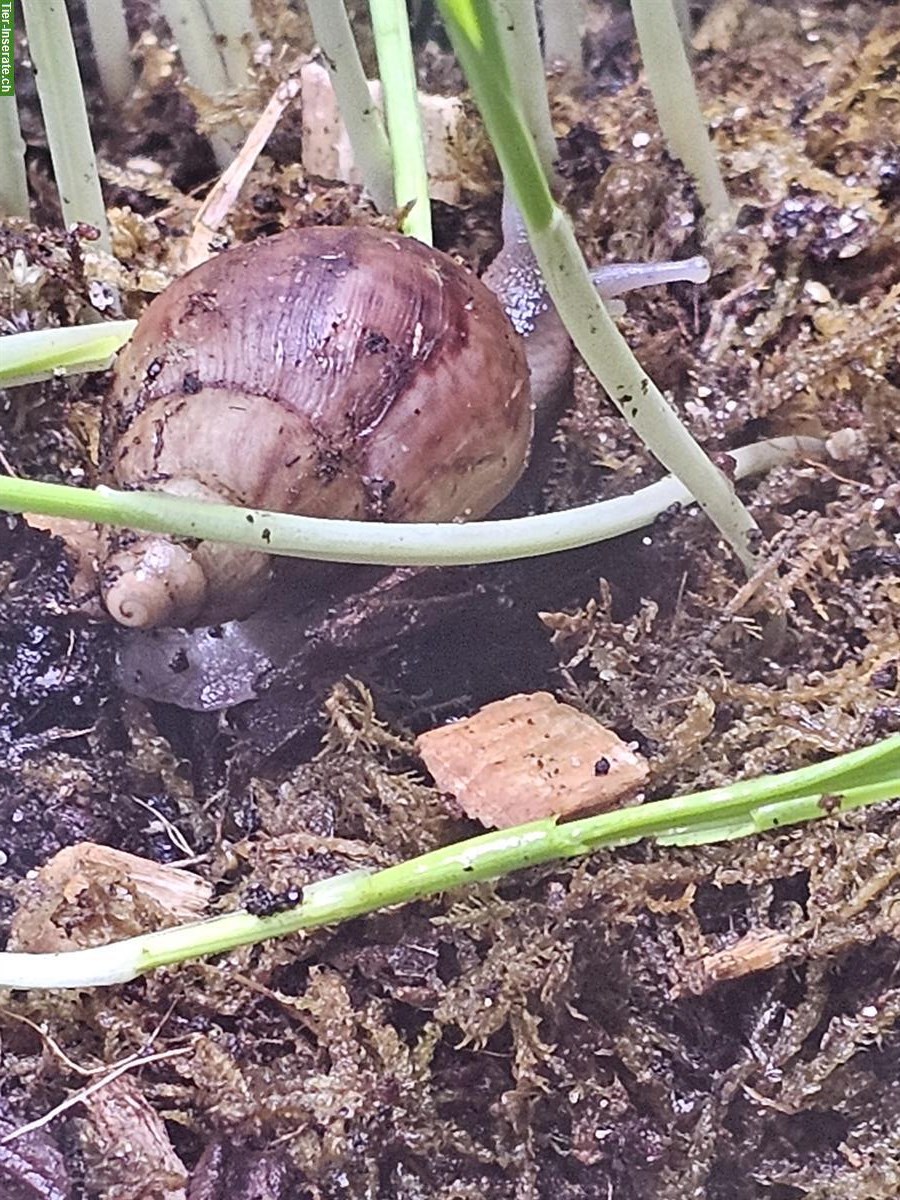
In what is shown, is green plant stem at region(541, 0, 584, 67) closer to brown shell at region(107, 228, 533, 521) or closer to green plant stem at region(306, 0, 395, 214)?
green plant stem at region(306, 0, 395, 214)

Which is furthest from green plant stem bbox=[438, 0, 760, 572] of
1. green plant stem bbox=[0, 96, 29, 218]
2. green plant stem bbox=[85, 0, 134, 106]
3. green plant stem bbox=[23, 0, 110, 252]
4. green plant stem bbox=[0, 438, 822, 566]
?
green plant stem bbox=[85, 0, 134, 106]

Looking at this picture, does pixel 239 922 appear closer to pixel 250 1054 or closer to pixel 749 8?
pixel 250 1054

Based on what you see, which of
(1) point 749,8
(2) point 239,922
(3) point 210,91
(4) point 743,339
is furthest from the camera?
(1) point 749,8

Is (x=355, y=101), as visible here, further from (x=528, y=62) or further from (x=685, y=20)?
(x=685, y=20)

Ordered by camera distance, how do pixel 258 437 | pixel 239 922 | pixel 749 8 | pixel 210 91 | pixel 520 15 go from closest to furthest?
pixel 239 922, pixel 258 437, pixel 520 15, pixel 210 91, pixel 749 8

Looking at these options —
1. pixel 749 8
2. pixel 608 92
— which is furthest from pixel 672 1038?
pixel 749 8

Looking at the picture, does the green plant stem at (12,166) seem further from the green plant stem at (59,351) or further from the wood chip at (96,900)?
the wood chip at (96,900)

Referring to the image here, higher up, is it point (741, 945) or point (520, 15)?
point (520, 15)
